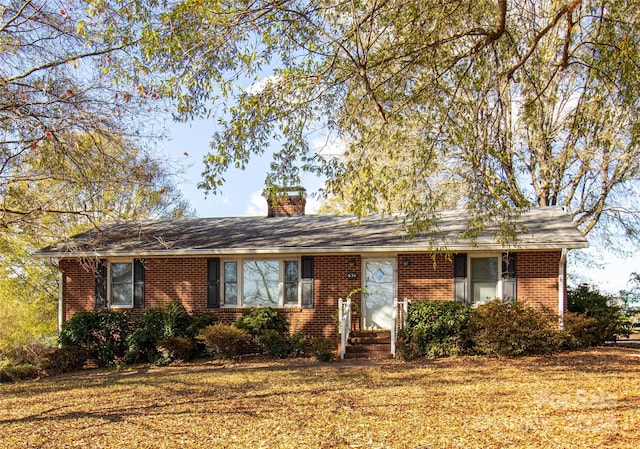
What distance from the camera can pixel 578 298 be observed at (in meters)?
15.2

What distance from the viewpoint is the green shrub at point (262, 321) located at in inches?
576

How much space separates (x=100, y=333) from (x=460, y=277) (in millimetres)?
9272

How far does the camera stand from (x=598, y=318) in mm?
14367

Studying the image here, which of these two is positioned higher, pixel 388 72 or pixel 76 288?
pixel 388 72

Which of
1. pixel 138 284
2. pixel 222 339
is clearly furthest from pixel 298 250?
pixel 138 284

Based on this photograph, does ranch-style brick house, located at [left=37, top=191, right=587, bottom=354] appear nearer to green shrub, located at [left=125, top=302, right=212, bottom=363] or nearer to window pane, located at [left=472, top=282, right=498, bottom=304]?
window pane, located at [left=472, top=282, right=498, bottom=304]

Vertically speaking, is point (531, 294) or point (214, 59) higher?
point (214, 59)

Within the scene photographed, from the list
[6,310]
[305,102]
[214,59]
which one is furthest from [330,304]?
[6,310]

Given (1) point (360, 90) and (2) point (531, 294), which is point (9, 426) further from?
(2) point (531, 294)

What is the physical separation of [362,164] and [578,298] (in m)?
9.04

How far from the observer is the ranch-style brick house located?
565 inches

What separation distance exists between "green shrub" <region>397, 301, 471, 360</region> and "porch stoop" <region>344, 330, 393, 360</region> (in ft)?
2.28

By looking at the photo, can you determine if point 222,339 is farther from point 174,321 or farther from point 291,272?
point 291,272

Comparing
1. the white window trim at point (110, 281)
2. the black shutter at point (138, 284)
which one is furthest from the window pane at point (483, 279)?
the white window trim at point (110, 281)
